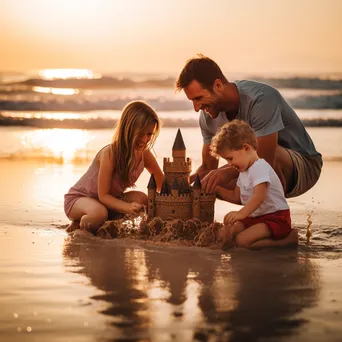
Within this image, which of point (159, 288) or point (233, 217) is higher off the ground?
point (233, 217)

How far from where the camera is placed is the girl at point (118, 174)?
23.3 ft

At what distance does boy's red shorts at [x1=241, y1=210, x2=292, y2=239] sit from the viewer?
6.45 meters

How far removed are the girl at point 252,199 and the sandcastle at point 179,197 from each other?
320 millimetres

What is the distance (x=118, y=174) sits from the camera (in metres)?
7.30

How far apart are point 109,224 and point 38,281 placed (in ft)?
6.06

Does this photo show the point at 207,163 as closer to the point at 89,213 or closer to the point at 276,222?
the point at 89,213

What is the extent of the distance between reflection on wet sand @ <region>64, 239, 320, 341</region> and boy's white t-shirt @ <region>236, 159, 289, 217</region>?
428 mm

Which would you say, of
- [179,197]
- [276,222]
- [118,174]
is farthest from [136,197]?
[276,222]

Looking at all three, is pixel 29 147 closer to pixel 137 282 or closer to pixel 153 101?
pixel 137 282

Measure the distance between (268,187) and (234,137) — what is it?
0.48 meters

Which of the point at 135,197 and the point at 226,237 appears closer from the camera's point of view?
the point at 226,237

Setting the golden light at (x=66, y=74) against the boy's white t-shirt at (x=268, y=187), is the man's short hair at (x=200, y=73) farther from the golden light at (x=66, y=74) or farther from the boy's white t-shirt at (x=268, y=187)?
the golden light at (x=66, y=74)

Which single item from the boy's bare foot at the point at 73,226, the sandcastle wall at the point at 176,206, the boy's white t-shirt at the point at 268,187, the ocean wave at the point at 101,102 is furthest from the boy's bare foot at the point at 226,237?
the ocean wave at the point at 101,102

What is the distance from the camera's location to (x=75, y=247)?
6.45 meters
